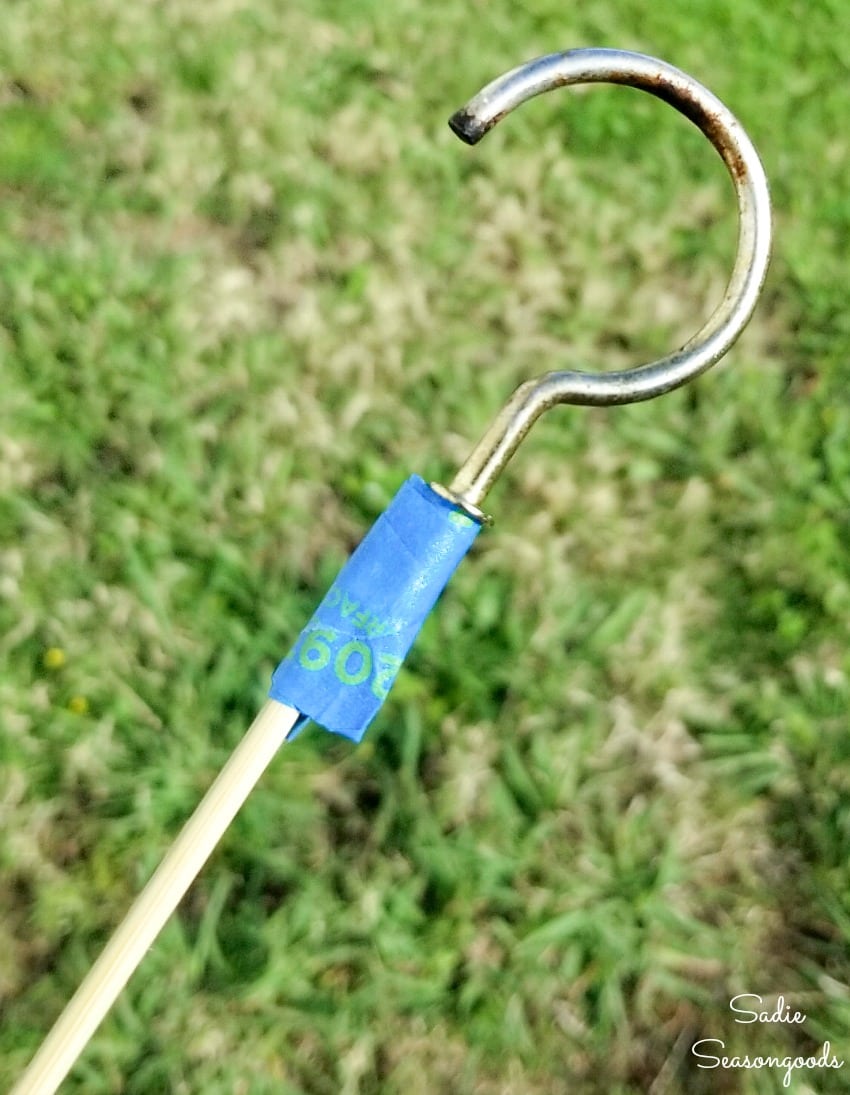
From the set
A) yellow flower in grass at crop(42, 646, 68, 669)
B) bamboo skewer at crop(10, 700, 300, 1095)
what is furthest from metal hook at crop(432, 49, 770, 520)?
yellow flower in grass at crop(42, 646, 68, 669)

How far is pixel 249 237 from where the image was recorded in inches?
92.5

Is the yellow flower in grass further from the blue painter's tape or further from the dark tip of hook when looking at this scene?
the dark tip of hook

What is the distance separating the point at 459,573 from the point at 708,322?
0.85 meters

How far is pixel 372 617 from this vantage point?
123 centimetres

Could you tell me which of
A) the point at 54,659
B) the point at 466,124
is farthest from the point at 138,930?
the point at 466,124

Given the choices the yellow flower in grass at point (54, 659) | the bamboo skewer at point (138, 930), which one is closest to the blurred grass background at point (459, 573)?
the yellow flower in grass at point (54, 659)

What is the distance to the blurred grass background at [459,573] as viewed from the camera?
1.80 m

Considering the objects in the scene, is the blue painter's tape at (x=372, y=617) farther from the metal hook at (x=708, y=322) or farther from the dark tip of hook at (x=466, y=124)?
the dark tip of hook at (x=466, y=124)

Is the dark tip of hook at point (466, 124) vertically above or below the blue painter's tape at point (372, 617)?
above

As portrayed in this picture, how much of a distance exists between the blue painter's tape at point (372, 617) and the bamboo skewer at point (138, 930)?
0.29 feet

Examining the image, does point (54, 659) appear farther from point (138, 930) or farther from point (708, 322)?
point (708, 322)

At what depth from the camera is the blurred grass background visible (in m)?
1.80

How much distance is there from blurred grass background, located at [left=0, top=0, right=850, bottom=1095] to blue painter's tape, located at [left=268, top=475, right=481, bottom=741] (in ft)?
2.34

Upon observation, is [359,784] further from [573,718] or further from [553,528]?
[553,528]
